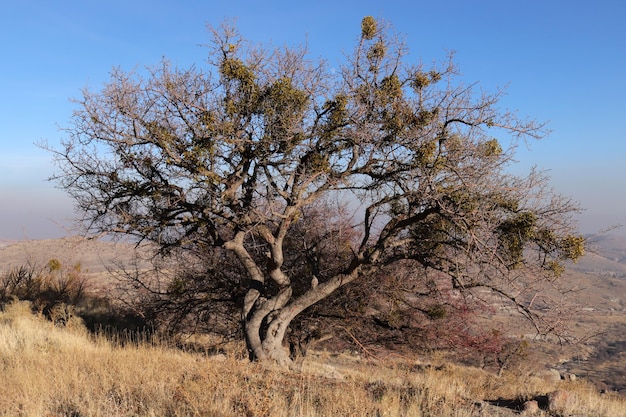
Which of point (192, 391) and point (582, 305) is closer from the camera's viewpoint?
point (192, 391)

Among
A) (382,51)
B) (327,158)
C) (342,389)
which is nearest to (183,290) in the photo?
(327,158)

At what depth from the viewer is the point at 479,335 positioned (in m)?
14.0

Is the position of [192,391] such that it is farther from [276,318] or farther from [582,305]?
[582,305]

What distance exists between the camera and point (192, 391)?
5.81m

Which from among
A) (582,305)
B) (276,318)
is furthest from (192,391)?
(582,305)

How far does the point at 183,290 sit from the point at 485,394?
7870mm

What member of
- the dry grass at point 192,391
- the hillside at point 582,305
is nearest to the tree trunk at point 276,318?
the dry grass at point 192,391

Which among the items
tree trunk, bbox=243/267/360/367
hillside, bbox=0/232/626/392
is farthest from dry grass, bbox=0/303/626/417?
hillside, bbox=0/232/626/392

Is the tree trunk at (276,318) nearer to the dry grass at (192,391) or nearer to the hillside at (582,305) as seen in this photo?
the dry grass at (192,391)

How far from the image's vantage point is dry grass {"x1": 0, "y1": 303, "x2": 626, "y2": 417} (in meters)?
5.46

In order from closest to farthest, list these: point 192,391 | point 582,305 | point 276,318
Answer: point 192,391 → point 582,305 → point 276,318

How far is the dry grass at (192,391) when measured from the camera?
215 inches

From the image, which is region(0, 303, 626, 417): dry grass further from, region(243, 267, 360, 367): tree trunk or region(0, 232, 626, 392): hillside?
region(0, 232, 626, 392): hillside

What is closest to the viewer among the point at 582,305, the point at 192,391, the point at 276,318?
the point at 192,391
